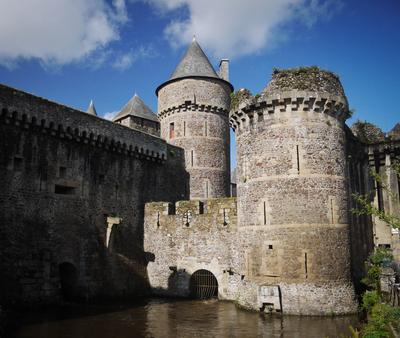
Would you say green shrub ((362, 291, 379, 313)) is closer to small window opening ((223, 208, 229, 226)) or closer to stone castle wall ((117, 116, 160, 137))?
small window opening ((223, 208, 229, 226))

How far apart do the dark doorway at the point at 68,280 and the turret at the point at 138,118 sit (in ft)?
38.3

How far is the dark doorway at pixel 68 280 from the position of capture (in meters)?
16.0

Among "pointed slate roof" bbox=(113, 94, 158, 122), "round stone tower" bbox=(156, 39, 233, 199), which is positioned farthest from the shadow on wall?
"pointed slate roof" bbox=(113, 94, 158, 122)

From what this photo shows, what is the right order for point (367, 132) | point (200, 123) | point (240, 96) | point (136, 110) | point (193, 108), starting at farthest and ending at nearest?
point (136, 110)
point (200, 123)
point (193, 108)
point (367, 132)
point (240, 96)

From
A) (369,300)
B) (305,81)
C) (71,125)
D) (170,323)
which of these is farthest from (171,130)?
(369,300)

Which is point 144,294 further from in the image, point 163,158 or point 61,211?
point 163,158

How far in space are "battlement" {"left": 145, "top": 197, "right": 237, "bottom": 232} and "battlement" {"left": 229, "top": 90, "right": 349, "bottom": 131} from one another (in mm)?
3974

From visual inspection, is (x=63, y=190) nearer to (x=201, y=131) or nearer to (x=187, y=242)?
(x=187, y=242)

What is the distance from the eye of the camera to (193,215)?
17250 mm

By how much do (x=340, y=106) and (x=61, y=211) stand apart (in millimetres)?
11552

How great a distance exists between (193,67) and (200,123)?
3492 millimetres

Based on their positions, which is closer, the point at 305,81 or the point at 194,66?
the point at 305,81

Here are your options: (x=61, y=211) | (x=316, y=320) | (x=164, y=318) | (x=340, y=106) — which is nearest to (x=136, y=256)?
(x=61, y=211)

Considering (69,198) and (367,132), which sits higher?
(367,132)
